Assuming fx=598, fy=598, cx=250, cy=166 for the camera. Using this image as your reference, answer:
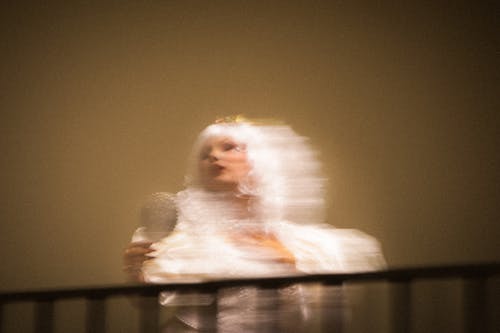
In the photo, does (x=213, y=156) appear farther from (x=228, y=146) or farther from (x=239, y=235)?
(x=239, y=235)

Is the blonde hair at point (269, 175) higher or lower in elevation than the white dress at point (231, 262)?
higher

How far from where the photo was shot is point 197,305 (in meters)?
2.23

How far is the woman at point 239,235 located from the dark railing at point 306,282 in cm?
15

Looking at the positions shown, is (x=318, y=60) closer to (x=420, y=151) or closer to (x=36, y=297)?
(x=420, y=151)

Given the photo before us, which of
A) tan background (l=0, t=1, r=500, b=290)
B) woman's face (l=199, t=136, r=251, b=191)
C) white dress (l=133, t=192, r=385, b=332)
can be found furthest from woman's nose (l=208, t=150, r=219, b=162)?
tan background (l=0, t=1, r=500, b=290)

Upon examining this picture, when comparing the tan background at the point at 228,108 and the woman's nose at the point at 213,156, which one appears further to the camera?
the tan background at the point at 228,108

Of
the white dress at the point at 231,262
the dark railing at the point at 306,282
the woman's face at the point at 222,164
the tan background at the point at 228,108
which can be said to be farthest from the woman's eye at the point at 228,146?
the tan background at the point at 228,108

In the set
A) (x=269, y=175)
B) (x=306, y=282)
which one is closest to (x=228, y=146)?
(x=269, y=175)

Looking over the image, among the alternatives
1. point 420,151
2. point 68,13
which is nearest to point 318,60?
point 420,151

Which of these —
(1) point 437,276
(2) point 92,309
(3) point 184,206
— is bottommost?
(2) point 92,309

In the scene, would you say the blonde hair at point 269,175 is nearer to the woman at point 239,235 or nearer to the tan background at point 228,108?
the woman at point 239,235

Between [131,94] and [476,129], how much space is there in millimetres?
2232

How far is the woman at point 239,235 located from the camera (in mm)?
2287

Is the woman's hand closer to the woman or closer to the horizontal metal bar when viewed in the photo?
the woman
